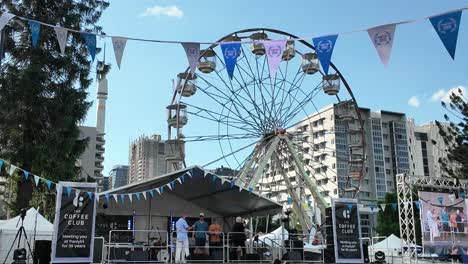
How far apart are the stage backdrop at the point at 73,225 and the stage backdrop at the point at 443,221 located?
14.6m

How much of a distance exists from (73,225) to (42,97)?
1166 cm

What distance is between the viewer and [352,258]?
14695 millimetres

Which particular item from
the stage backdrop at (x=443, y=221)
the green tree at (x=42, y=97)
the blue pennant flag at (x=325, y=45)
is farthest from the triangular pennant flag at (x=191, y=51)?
the stage backdrop at (x=443, y=221)

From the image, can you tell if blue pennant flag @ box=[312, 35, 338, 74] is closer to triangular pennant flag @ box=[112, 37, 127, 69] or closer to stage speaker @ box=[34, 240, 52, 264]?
triangular pennant flag @ box=[112, 37, 127, 69]

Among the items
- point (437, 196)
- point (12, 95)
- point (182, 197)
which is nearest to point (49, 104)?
point (12, 95)

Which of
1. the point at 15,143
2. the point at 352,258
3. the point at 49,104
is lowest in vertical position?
the point at 352,258

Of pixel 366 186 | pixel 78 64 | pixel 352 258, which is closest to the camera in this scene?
pixel 352 258

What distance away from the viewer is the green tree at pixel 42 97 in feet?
70.6

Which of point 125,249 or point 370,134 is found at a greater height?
point 370,134

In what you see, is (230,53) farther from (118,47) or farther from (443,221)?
(443,221)

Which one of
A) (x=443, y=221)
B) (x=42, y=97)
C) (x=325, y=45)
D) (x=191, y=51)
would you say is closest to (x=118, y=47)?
(x=191, y=51)

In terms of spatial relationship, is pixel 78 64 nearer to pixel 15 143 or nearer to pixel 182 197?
pixel 15 143

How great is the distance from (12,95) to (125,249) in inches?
390

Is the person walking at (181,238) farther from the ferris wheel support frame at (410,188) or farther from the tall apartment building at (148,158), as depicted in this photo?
the tall apartment building at (148,158)
